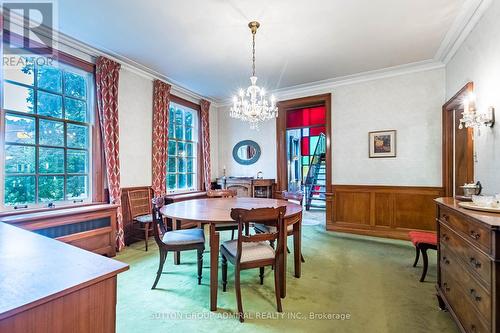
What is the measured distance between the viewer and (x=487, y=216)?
143 centimetres

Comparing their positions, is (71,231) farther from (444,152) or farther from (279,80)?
(444,152)

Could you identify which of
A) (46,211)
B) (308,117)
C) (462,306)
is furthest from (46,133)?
(308,117)

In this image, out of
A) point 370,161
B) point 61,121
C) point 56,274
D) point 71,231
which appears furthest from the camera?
point 370,161

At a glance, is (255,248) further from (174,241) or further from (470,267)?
(470,267)

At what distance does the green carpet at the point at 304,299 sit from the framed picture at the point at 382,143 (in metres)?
1.73

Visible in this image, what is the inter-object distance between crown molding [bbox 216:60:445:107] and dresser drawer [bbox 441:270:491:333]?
3330mm

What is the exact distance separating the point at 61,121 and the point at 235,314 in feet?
10.4

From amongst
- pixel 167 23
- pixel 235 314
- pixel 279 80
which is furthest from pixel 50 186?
pixel 279 80

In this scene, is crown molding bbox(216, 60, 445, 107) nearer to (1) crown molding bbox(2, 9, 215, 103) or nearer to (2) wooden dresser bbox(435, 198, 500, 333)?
(1) crown molding bbox(2, 9, 215, 103)

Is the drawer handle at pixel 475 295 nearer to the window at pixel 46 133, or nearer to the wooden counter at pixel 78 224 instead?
the wooden counter at pixel 78 224

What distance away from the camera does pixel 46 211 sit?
2855 millimetres
